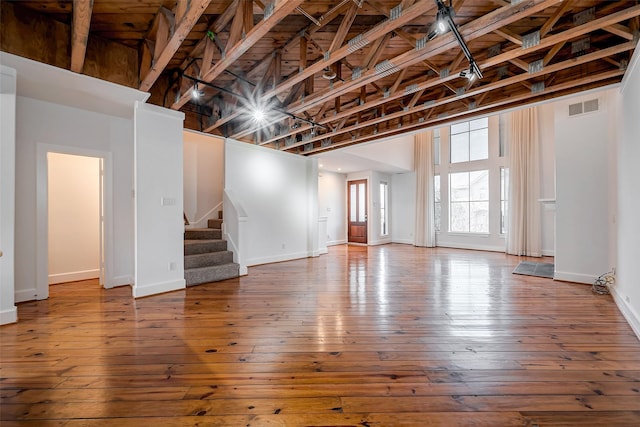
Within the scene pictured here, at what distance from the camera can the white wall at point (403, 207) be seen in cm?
999

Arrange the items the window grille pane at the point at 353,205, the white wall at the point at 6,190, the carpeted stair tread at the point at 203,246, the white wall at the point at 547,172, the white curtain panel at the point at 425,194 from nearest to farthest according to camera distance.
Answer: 1. the white wall at the point at 6,190
2. the carpeted stair tread at the point at 203,246
3. the white wall at the point at 547,172
4. the white curtain panel at the point at 425,194
5. the window grille pane at the point at 353,205

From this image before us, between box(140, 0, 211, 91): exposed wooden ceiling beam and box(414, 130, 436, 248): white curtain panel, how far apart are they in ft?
26.5

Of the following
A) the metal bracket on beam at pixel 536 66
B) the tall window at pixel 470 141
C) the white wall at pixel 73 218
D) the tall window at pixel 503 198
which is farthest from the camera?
the tall window at pixel 470 141

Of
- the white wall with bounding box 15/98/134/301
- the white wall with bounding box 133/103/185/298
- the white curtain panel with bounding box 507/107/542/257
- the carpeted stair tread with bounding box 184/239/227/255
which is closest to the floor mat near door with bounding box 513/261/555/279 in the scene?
the white curtain panel with bounding box 507/107/542/257

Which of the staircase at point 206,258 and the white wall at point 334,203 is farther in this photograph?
the white wall at point 334,203

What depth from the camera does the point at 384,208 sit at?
1026 centimetres

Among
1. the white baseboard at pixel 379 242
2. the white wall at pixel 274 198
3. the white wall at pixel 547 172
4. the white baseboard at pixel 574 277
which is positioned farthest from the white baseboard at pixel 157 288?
the white wall at pixel 547 172

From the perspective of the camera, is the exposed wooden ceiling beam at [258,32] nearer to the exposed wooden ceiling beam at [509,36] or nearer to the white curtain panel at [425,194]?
the exposed wooden ceiling beam at [509,36]

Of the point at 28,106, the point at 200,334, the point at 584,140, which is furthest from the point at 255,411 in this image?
the point at 584,140

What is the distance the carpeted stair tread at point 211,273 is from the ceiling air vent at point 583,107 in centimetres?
608

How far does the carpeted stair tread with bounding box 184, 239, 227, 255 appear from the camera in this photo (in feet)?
16.2

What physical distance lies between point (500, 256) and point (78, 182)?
9475 mm

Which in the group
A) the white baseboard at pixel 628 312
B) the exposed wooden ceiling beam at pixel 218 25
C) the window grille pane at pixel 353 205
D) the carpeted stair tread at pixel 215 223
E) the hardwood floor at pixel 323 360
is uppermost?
the exposed wooden ceiling beam at pixel 218 25

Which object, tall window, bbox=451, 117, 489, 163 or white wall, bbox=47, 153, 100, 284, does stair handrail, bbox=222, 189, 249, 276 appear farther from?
tall window, bbox=451, 117, 489, 163
